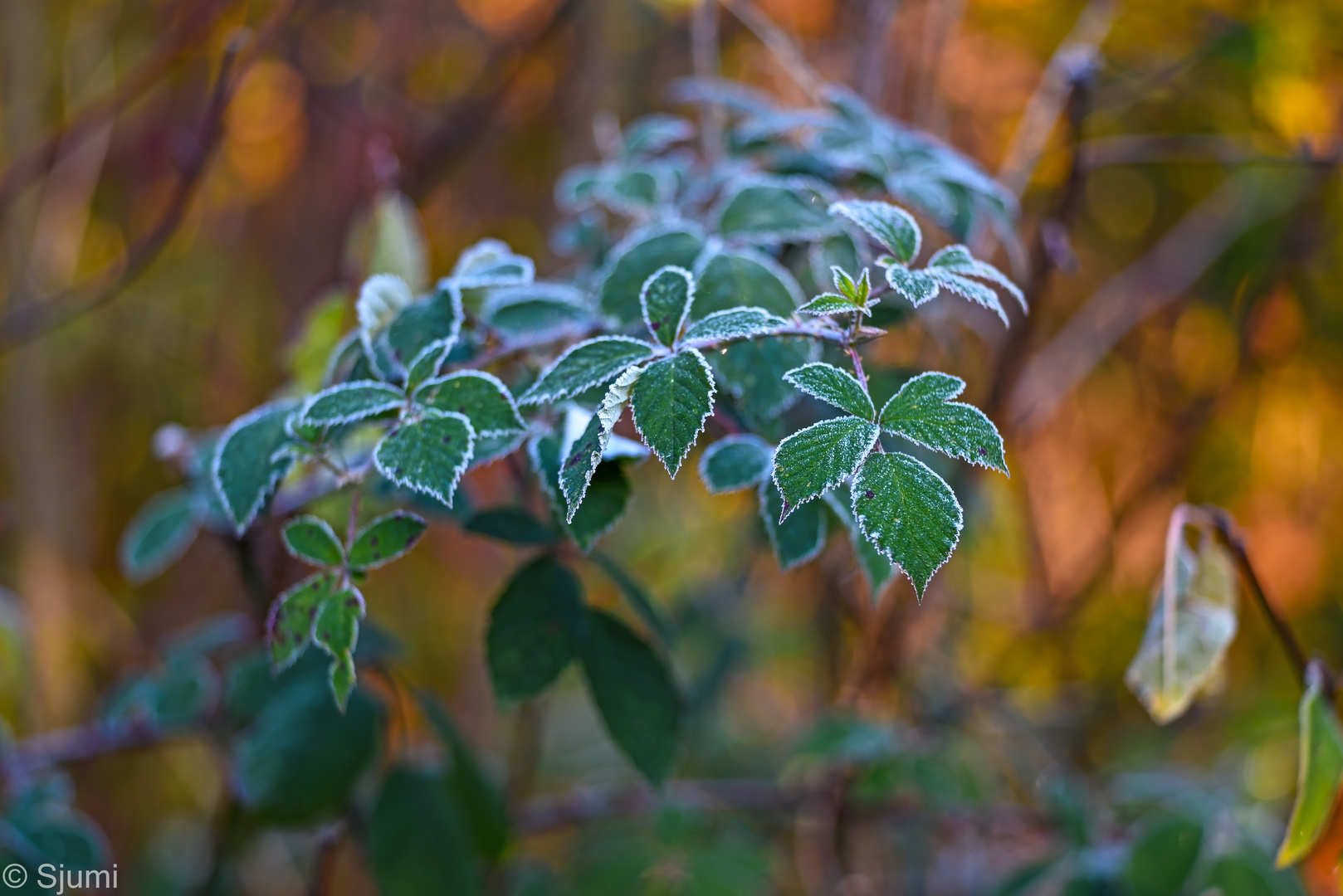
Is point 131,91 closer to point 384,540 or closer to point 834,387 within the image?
point 384,540

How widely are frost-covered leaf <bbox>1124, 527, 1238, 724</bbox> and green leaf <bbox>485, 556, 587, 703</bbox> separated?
33cm

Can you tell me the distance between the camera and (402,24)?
1.67 meters

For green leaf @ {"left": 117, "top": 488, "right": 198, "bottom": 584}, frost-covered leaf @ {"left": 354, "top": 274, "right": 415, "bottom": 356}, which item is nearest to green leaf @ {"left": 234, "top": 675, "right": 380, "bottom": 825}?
green leaf @ {"left": 117, "top": 488, "right": 198, "bottom": 584}

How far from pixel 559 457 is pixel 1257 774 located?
3.49 ft

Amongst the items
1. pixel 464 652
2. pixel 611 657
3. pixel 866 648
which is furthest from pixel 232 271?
pixel 611 657

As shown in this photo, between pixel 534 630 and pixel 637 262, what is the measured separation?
0.21 metres

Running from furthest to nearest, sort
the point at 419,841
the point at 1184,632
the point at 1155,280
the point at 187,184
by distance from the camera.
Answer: the point at 1155,280 < the point at 187,184 < the point at 419,841 < the point at 1184,632

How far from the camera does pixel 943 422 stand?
A: 39 cm

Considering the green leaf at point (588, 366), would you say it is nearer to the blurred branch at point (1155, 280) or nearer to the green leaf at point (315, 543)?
the green leaf at point (315, 543)

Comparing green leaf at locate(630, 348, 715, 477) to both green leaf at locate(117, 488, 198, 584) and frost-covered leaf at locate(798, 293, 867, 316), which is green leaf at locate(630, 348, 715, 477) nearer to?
frost-covered leaf at locate(798, 293, 867, 316)

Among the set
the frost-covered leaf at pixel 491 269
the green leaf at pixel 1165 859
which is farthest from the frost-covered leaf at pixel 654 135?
the green leaf at pixel 1165 859

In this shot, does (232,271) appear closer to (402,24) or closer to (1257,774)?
(402,24)

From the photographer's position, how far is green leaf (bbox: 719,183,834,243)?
1.70ft

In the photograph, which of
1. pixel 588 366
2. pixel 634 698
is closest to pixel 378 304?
pixel 588 366
